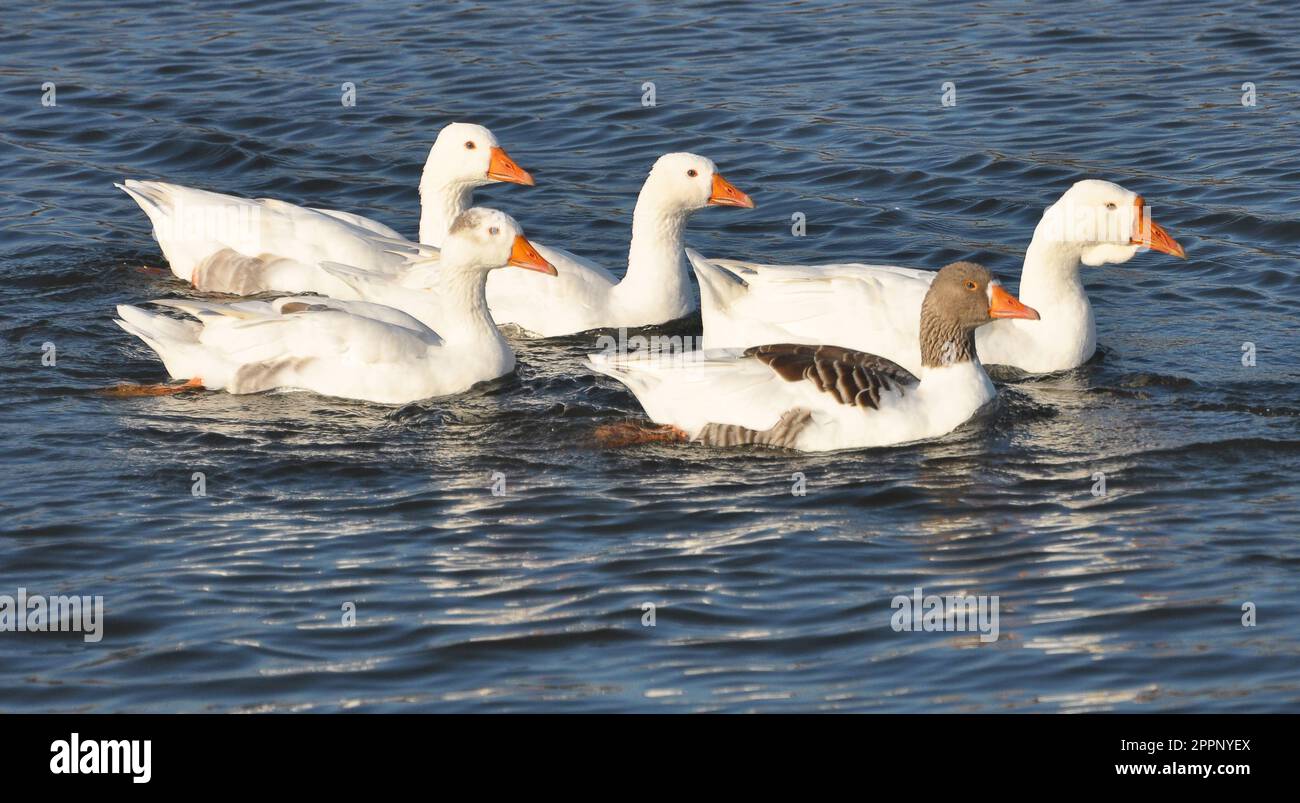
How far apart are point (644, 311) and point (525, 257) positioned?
159cm

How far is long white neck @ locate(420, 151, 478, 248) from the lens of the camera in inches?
544

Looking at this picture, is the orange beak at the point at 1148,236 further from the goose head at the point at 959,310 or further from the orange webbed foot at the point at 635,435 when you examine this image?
the orange webbed foot at the point at 635,435

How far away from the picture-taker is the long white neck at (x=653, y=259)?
13.1 m

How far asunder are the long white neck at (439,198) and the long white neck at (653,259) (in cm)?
151

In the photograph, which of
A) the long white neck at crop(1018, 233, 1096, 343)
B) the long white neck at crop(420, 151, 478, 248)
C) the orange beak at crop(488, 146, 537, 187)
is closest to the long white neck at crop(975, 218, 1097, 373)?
the long white neck at crop(1018, 233, 1096, 343)

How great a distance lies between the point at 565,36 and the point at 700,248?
240 inches

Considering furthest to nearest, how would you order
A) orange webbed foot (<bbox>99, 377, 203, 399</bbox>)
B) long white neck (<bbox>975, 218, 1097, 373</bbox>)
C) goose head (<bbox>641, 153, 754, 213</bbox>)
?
1. goose head (<bbox>641, 153, 754, 213</bbox>)
2. long white neck (<bbox>975, 218, 1097, 373</bbox>)
3. orange webbed foot (<bbox>99, 377, 203, 399</bbox>)

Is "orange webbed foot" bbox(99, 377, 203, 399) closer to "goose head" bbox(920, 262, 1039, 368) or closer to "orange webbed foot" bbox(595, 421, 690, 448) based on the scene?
"orange webbed foot" bbox(595, 421, 690, 448)

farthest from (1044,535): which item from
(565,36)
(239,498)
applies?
(565,36)

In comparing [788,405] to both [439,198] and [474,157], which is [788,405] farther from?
[439,198]

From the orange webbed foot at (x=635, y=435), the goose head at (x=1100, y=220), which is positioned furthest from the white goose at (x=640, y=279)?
the orange webbed foot at (x=635, y=435)

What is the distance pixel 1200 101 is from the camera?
56.5 feet

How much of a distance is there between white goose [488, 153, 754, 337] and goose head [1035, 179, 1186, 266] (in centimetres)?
214

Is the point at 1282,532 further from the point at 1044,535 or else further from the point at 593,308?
the point at 593,308
